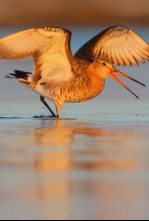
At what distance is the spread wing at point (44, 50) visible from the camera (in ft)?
28.8

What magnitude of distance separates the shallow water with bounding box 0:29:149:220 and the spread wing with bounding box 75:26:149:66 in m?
2.54

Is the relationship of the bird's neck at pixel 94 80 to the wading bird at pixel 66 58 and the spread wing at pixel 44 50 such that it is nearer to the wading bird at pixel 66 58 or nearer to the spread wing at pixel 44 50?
the wading bird at pixel 66 58

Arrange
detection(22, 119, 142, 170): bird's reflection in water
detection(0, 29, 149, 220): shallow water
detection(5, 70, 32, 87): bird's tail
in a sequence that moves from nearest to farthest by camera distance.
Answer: detection(0, 29, 149, 220): shallow water, detection(22, 119, 142, 170): bird's reflection in water, detection(5, 70, 32, 87): bird's tail

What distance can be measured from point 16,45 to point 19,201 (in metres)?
5.94

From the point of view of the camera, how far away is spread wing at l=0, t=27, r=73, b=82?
877 centimetres

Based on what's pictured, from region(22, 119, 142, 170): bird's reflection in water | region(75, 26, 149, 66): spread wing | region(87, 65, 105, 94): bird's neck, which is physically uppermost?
region(75, 26, 149, 66): spread wing

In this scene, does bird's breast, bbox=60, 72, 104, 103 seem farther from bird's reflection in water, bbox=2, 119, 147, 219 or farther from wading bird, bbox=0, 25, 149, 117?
bird's reflection in water, bbox=2, 119, 147, 219

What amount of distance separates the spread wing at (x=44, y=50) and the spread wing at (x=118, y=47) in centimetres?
112

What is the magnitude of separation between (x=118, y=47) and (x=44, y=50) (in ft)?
7.59

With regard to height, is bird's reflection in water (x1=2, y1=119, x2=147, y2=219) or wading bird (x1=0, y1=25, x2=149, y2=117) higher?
wading bird (x1=0, y1=25, x2=149, y2=117)

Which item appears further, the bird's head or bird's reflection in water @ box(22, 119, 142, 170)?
the bird's head

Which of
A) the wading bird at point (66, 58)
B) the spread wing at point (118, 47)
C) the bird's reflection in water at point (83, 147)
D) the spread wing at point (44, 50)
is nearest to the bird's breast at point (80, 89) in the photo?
the wading bird at point (66, 58)

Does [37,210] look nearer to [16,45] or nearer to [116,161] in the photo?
[116,161]

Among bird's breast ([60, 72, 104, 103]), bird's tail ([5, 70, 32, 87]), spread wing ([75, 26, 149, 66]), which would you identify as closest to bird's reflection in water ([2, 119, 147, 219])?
bird's breast ([60, 72, 104, 103])
